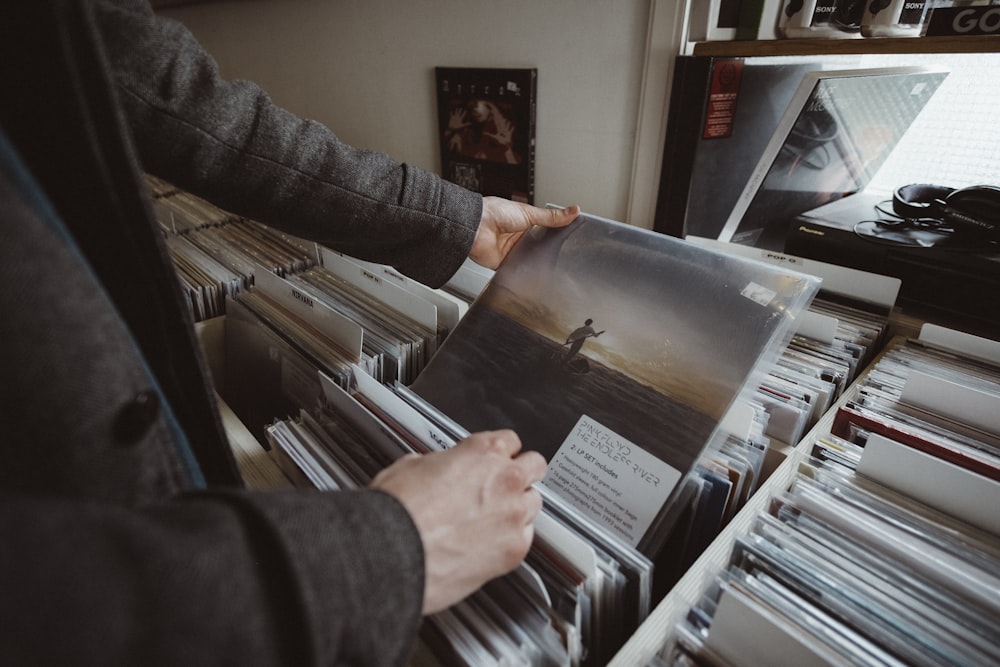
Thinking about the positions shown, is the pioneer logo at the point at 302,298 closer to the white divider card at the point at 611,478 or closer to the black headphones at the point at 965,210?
the white divider card at the point at 611,478

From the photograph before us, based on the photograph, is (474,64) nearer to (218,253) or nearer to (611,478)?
(218,253)

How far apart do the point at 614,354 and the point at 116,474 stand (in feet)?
1.90

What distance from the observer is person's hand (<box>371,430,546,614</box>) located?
435mm

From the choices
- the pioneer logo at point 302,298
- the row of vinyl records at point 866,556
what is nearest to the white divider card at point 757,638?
the row of vinyl records at point 866,556

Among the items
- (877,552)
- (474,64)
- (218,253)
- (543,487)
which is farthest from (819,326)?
(218,253)

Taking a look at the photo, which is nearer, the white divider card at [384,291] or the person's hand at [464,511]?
the person's hand at [464,511]

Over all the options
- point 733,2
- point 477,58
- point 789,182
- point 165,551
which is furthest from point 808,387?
point 477,58

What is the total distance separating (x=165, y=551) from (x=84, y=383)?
13 centimetres

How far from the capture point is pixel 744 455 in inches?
26.9

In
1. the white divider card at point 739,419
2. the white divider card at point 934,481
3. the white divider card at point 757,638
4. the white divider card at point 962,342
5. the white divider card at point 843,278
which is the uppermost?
the white divider card at point 843,278

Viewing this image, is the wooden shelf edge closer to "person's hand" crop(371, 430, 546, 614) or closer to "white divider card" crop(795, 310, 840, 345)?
"white divider card" crop(795, 310, 840, 345)

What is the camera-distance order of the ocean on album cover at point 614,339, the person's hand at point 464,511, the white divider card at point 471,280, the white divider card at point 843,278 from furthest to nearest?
the white divider card at point 471,280 → the white divider card at point 843,278 → the ocean on album cover at point 614,339 → the person's hand at point 464,511

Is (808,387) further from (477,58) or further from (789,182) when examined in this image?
(477,58)

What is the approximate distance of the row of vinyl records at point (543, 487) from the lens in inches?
19.9
